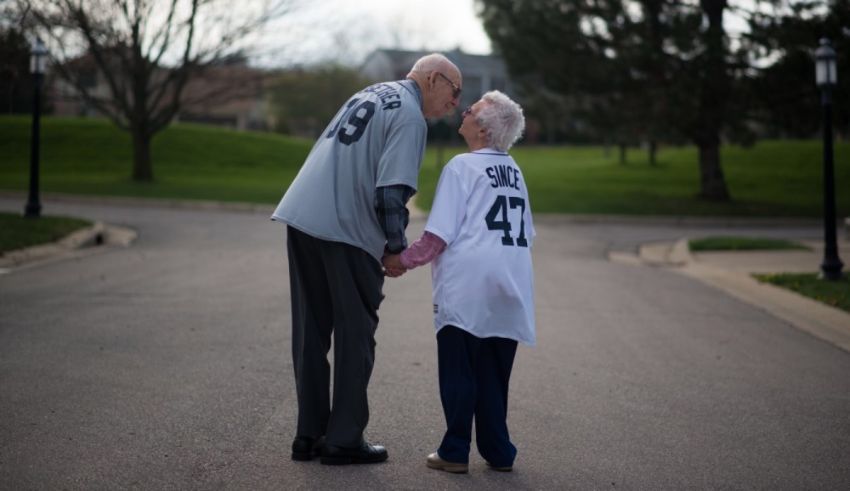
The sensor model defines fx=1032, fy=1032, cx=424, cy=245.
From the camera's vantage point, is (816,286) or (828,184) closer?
(816,286)

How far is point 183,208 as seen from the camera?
25516 millimetres

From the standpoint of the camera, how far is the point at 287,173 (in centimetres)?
4328

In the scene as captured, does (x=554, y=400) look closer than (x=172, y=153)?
Yes

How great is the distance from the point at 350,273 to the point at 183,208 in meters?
21.6

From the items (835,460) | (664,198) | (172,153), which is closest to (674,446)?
(835,460)

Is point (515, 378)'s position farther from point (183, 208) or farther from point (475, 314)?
point (183, 208)

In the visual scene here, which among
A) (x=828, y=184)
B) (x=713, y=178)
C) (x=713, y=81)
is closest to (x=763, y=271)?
(x=828, y=184)

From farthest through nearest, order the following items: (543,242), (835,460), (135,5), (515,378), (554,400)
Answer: (135,5) < (543,242) < (515,378) < (554,400) < (835,460)

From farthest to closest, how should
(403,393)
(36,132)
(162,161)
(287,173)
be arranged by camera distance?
(287,173) → (162,161) → (36,132) → (403,393)

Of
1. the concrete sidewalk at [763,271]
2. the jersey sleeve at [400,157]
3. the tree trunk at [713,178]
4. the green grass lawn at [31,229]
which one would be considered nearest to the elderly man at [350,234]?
the jersey sleeve at [400,157]

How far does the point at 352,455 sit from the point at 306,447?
23 centimetres

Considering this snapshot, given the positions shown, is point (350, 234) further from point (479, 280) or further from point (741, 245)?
point (741, 245)

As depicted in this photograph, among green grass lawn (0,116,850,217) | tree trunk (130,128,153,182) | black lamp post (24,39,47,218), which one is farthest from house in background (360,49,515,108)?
black lamp post (24,39,47,218)

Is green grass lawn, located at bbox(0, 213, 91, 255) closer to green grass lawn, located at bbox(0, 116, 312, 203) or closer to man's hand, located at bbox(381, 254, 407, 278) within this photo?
green grass lawn, located at bbox(0, 116, 312, 203)
